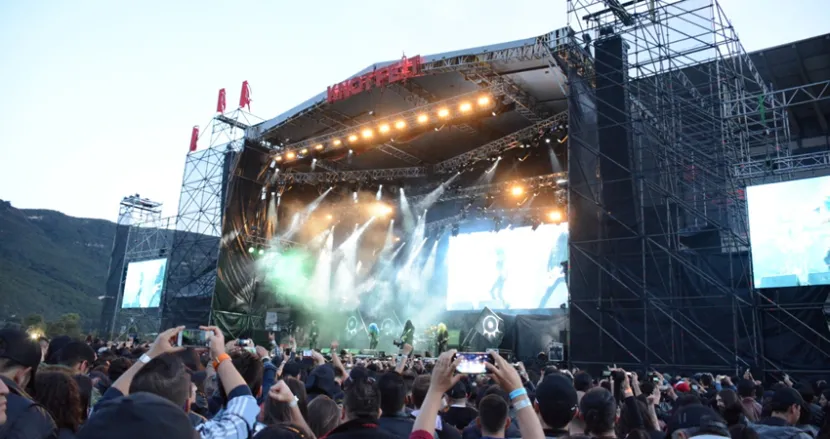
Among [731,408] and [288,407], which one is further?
[731,408]

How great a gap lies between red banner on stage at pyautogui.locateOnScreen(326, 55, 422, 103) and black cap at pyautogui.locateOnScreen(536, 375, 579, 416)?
58.6ft

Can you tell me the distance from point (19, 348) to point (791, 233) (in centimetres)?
1587

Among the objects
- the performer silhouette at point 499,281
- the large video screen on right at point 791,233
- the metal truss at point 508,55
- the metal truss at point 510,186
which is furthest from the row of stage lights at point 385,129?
the large video screen on right at point 791,233

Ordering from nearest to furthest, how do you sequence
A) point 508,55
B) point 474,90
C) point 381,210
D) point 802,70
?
point 508,55
point 802,70
point 474,90
point 381,210

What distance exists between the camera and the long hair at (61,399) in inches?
115

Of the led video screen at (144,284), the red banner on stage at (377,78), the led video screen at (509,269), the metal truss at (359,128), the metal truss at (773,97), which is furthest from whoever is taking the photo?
the led video screen at (144,284)

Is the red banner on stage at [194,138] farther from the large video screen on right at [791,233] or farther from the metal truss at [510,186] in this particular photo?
the large video screen on right at [791,233]

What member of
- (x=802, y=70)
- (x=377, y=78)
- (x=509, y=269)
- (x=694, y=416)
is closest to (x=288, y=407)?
(x=694, y=416)

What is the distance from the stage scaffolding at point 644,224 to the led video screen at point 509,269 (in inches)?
270

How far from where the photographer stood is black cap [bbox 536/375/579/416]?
9.53ft

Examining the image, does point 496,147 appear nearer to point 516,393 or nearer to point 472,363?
point 472,363

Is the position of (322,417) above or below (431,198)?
below

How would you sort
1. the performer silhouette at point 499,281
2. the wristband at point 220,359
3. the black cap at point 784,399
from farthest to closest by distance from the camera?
1. the performer silhouette at point 499,281
2. the black cap at point 784,399
3. the wristband at point 220,359

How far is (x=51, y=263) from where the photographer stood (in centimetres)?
5719
